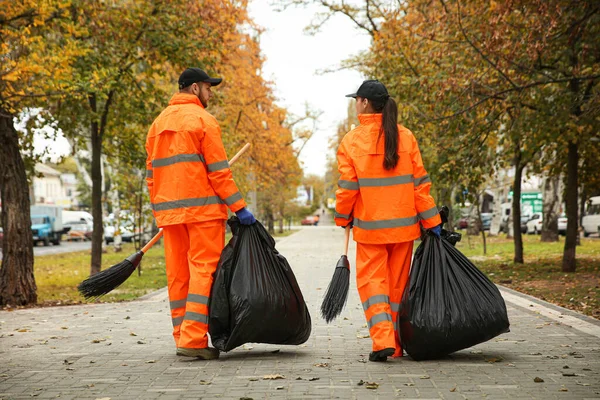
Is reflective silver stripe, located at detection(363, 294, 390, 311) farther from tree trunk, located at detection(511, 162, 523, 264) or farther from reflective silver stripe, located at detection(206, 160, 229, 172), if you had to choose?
tree trunk, located at detection(511, 162, 523, 264)

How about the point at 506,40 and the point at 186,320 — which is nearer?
the point at 186,320

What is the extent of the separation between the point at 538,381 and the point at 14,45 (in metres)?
8.60

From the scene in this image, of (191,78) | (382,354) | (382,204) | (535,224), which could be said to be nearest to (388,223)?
(382,204)

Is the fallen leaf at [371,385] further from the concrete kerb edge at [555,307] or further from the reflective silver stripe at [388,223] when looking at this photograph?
the concrete kerb edge at [555,307]

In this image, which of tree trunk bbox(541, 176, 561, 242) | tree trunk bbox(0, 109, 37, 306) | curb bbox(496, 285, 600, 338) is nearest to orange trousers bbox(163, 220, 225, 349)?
curb bbox(496, 285, 600, 338)

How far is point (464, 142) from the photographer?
14.1 m

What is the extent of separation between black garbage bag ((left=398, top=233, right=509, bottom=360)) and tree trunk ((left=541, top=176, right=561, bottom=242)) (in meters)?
23.7

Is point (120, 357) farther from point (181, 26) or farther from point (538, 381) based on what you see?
point (181, 26)

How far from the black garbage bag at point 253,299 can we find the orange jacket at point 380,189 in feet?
2.12

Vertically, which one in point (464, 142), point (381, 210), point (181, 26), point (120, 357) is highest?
point (181, 26)

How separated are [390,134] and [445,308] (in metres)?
1.24

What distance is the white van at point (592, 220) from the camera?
38.2 metres

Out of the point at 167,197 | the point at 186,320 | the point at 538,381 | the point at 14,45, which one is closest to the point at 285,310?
the point at 186,320

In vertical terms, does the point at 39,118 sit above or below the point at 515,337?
above
